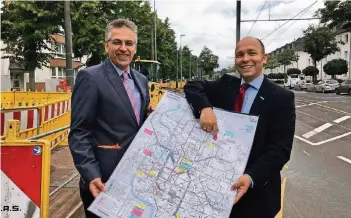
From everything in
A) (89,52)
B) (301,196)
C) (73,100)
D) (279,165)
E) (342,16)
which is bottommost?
(301,196)

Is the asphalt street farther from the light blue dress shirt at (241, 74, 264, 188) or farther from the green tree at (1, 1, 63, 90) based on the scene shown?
the green tree at (1, 1, 63, 90)

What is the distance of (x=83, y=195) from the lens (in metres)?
2.34

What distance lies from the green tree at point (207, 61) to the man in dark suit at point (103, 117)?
110 m

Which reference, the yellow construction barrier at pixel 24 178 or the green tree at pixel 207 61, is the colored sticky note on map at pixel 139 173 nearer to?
the yellow construction barrier at pixel 24 178

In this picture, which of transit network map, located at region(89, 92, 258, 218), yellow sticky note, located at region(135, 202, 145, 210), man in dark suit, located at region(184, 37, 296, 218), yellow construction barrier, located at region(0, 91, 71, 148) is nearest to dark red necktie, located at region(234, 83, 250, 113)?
man in dark suit, located at region(184, 37, 296, 218)

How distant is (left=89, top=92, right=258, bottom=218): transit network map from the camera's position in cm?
199

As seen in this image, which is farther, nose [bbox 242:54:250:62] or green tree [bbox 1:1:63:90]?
green tree [bbox 1:1:63:90]

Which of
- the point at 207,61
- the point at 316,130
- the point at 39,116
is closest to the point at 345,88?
the point at 316,130

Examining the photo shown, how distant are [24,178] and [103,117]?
116cm

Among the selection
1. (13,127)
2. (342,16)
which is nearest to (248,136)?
(13,127)

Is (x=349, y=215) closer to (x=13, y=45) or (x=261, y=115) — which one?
(x=261, y=115)

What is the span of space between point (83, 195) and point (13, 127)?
1112 mm

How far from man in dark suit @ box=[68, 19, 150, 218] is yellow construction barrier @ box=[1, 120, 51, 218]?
0.84m

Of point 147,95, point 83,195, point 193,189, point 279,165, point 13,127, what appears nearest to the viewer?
point 193,189
